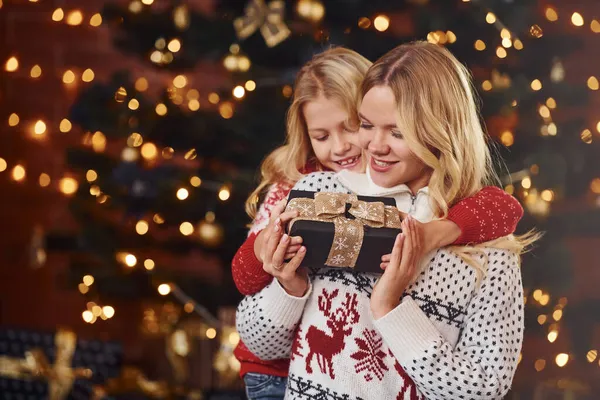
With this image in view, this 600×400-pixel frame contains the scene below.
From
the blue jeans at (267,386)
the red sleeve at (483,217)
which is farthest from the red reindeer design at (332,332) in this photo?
the blue jeans at (267,386)

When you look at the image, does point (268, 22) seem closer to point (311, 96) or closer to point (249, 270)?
point (311, 96)

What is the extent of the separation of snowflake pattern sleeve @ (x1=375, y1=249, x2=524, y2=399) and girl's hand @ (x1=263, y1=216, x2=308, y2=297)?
15 cm

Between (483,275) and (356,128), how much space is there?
45 cm

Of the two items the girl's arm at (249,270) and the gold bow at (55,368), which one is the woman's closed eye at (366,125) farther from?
the gold bow at (55,368)

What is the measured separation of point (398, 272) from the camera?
4.42ft

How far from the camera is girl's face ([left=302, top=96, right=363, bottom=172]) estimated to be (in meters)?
1.70

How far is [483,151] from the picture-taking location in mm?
1463

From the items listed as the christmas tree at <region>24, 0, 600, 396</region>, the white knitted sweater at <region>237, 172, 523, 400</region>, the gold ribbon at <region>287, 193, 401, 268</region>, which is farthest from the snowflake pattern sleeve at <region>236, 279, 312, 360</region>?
the christmas tree at <region>24, 0, 600, 396</region>

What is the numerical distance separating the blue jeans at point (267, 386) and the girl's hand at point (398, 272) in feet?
1.46

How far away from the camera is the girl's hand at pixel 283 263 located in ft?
4.47

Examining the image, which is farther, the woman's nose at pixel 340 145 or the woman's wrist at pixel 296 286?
the woman's nose at pixel 340 145

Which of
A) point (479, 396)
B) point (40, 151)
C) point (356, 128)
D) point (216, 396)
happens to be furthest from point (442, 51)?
point (40, 151)

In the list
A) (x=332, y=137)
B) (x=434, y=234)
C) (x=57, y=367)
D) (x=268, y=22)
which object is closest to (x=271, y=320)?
(x=434, y=234)

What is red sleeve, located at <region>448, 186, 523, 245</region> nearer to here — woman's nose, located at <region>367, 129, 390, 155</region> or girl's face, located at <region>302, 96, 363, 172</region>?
woman's nose, located at <region>367, 129, 390, 155</region>
